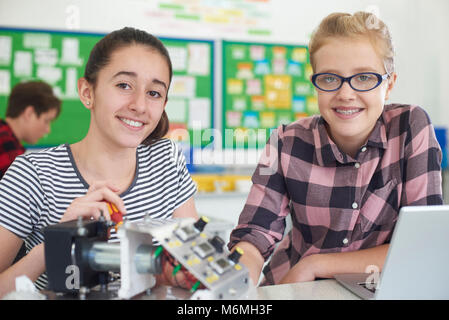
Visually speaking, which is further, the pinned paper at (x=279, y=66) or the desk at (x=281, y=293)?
the pinned paper at (x=279, y=66)

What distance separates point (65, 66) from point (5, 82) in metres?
0.40

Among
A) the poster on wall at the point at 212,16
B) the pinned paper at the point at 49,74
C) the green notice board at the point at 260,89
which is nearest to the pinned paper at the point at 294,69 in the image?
the green notice board at the point at 260,89

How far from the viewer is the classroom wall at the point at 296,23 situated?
3006mm

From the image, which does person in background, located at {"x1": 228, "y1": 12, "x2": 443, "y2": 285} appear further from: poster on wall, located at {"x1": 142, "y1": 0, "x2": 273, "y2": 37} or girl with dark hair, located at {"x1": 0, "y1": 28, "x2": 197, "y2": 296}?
poster on wall, located at {"x1": 142, "y1": 0, "x2": 273, "y2": 37}

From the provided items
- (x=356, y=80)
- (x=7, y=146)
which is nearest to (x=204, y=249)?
(x=356, y=80)

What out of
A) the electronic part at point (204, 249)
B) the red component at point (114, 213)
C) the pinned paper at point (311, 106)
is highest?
the pinned paper at point (311, 106)

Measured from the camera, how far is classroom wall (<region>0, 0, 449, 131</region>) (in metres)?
3.01

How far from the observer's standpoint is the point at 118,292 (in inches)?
28.5

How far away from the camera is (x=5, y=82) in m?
2.93

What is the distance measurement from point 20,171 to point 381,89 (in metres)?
0.92

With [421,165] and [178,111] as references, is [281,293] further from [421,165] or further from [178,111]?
[178,111]

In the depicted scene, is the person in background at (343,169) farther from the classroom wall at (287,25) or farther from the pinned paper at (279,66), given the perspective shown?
the pinned paper at (279,66)
